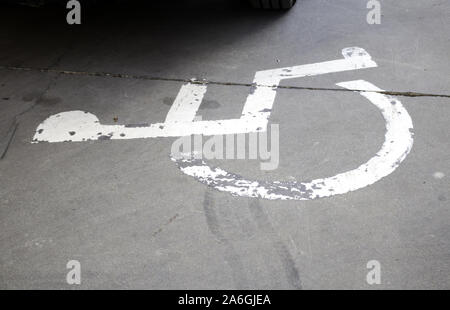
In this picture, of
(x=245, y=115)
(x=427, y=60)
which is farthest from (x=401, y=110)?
(x=245, y=115)

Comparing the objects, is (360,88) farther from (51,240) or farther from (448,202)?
(51,240)

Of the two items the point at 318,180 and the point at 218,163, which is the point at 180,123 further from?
the point at 318,180

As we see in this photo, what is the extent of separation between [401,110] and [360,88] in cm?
37

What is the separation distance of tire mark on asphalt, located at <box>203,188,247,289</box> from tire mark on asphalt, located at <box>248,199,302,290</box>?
0.19 metres

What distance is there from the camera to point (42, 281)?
2.03m

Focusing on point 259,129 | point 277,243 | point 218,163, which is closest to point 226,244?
point 277,243

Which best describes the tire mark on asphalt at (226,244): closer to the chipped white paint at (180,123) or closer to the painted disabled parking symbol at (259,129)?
the painted disabled parking symbol at (259,129)

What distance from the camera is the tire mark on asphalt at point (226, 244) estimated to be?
201cm

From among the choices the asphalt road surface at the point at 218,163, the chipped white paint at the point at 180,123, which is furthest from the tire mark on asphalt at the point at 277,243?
the chipped white paint at the point at 180,123

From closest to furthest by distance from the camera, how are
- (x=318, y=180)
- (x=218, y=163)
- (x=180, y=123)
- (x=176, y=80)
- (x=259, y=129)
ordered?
1. (x=318, y=180)
2. (x=218, y=163)
3. (x=259, y=129)
4. (x=180, y=123)
5. (x=176, y=80)

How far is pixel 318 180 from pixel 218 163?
0.58 metres

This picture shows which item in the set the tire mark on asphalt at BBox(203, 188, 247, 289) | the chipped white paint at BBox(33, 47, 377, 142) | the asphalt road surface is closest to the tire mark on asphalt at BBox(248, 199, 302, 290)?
the asphalt road surface

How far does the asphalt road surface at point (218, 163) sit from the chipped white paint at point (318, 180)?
A: 0.14 feet

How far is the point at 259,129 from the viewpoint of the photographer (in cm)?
292
